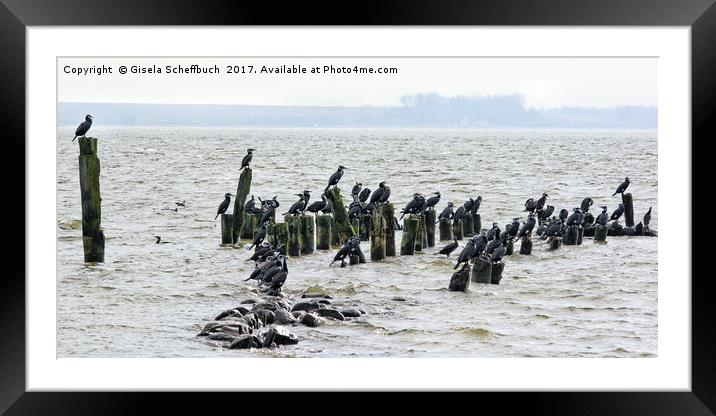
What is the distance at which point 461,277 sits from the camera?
39.4 feet

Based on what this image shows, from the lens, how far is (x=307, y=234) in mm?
13859

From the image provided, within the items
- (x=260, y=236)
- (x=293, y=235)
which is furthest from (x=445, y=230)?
(x=260, y=236)

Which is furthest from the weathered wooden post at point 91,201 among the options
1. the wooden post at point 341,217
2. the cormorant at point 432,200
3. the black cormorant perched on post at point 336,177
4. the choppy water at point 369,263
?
the cormorant at point 432,200

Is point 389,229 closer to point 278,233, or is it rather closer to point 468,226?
point 468,226

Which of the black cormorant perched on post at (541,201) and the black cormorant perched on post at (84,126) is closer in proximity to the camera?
the black cormorant perched on post at (84,126)

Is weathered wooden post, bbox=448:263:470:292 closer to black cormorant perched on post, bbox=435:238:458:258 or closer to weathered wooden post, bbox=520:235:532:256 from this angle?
black cormorant perched on post, bbox=435:238:458:258

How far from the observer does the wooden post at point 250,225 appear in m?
12.9

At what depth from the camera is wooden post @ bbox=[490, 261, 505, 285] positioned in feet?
39.7

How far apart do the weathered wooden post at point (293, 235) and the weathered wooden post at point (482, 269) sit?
93.5 inches

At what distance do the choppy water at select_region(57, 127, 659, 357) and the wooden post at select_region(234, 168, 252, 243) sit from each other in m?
0.13
